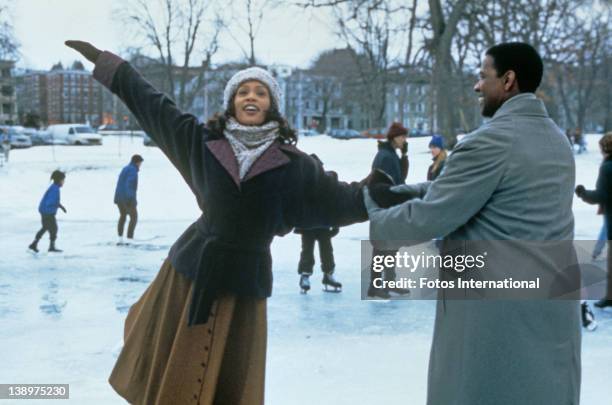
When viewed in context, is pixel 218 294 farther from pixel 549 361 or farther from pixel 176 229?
pixel 176 229

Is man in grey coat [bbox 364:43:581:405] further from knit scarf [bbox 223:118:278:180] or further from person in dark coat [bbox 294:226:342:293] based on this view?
person in dark coat [bbox 294:226:342:293]

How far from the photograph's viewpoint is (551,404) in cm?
224

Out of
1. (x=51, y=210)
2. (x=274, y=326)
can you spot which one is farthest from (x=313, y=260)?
(x=51, y=210)

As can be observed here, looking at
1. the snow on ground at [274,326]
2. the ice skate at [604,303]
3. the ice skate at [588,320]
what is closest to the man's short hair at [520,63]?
the snow on ground at [274,326]

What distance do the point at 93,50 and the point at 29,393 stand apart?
217cm

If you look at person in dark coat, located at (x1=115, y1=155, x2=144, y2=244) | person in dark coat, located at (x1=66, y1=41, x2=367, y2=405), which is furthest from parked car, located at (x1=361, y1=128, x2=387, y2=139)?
person in dark coat, located at (x1=66, y1=41, x2=367, y2=405)

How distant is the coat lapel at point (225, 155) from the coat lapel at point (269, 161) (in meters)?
0.04

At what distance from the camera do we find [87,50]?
2.93 metres

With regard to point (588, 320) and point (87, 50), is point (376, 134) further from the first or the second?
point (87, 50)

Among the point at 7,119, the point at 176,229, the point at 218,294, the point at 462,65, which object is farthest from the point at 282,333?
the point at 7,119

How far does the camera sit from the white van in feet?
152

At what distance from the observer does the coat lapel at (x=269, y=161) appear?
2.65 m

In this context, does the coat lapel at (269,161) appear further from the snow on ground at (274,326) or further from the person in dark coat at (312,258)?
the person in dark coat at (312,258)

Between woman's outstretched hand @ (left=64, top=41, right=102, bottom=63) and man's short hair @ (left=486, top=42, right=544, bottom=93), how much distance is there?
5.08 ft
